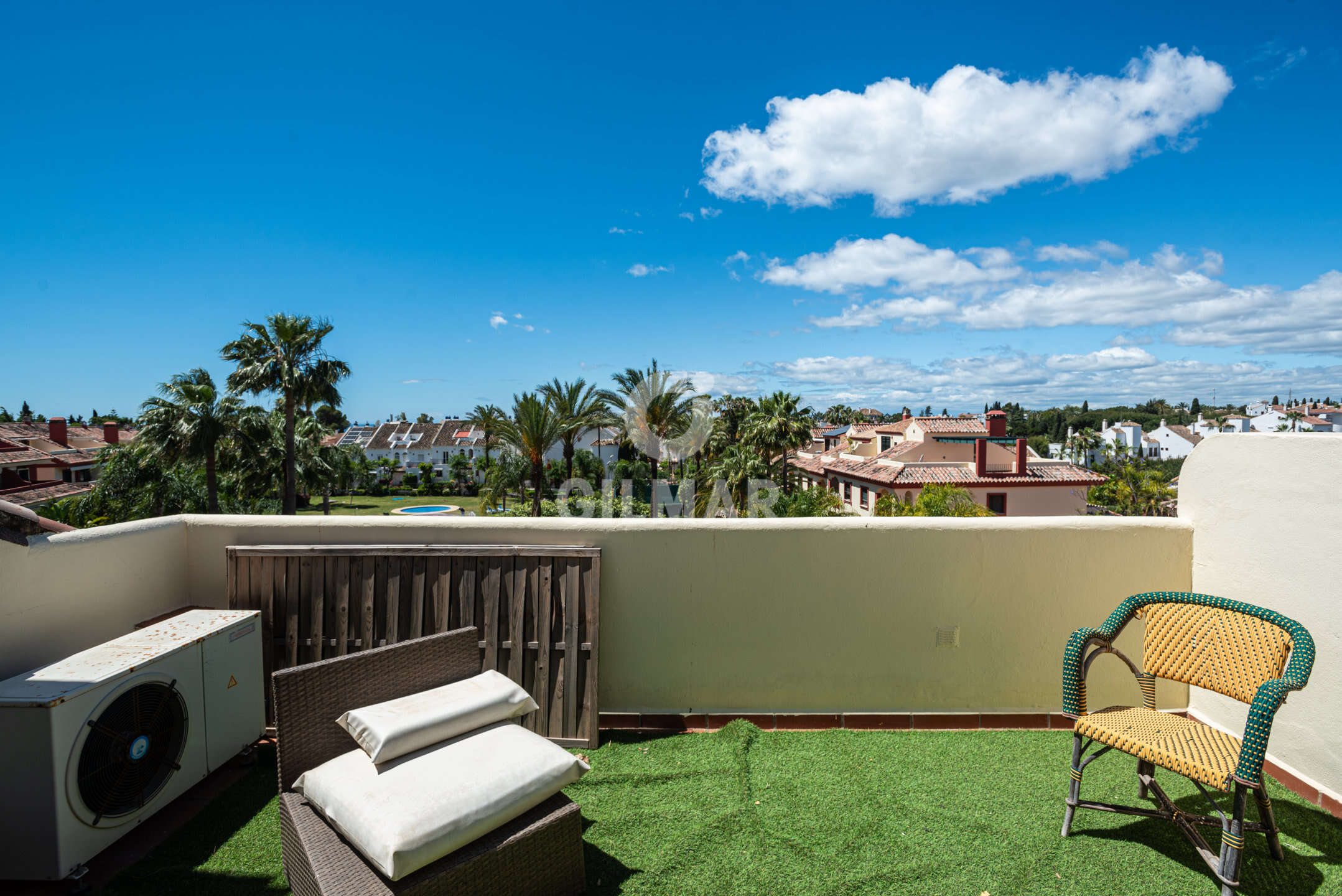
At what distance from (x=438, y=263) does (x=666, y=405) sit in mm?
21430

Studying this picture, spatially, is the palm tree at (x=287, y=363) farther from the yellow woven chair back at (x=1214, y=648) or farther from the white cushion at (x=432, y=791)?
the yellow woven chair back at (x=1214, y=648)

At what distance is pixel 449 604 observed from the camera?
3.19 metres

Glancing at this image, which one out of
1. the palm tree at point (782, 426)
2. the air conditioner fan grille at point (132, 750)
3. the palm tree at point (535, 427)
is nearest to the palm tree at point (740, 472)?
the palm tree at point (782, 426)

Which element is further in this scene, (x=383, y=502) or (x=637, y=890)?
(x=383, y=502)

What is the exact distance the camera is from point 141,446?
18922 mm

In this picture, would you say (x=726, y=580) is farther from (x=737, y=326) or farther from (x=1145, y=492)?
(x=737, y=326)

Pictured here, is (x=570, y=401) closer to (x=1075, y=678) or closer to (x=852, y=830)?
(x=852, y=830)

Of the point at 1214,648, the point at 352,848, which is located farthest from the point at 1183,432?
the point at 352,848

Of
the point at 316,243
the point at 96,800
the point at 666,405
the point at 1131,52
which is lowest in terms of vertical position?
the point at 96,800

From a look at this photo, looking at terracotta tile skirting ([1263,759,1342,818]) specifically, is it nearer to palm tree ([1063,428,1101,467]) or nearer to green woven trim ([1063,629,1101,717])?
green woven trim ([1063,629,1101,717])

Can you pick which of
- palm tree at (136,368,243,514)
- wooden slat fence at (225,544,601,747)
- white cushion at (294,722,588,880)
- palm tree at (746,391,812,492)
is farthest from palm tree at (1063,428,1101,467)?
white cushion at (294,722,588,880)

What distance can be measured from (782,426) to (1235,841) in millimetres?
26828

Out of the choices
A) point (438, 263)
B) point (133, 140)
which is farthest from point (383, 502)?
point (133, 140)

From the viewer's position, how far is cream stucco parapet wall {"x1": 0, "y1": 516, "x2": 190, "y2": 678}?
2.59m
